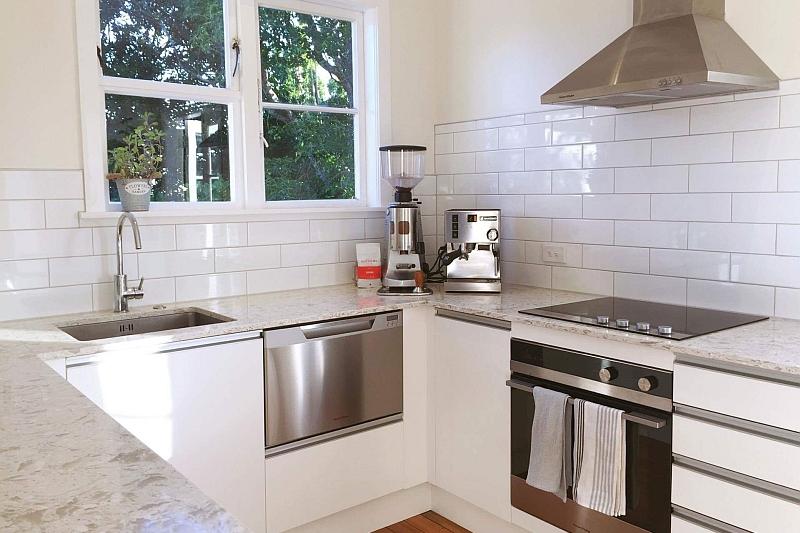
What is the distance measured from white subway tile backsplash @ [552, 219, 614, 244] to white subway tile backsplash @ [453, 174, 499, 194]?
1.36ft

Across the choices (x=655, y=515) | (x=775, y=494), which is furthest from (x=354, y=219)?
(x=775, y=494)

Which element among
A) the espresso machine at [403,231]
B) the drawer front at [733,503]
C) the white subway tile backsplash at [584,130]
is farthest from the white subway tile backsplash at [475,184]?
the drawer front at [733,503]

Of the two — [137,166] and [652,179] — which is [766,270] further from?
[137,166]

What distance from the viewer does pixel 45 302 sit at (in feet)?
8.96

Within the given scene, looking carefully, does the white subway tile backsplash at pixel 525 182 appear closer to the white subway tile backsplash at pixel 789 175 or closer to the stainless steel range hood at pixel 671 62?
the stainless steel range hood at pixel 671 62

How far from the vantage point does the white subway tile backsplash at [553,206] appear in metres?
3.16

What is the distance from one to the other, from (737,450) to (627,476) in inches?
15.3

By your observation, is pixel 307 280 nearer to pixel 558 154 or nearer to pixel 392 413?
pixel 392 413

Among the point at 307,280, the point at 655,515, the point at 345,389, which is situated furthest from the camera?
the point at 307,280

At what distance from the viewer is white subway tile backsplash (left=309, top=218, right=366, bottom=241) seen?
3451 mm

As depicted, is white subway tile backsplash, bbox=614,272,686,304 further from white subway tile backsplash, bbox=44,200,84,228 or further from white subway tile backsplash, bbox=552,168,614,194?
white subway tile backsplash, bbox=44,200,84,228

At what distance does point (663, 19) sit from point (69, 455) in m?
2.36

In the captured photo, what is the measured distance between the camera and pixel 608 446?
7.54 feet

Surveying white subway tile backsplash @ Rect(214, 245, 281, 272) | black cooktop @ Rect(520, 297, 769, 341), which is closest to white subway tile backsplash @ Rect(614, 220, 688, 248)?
black cooktop @ Rect(520, 297, 769, 341)
